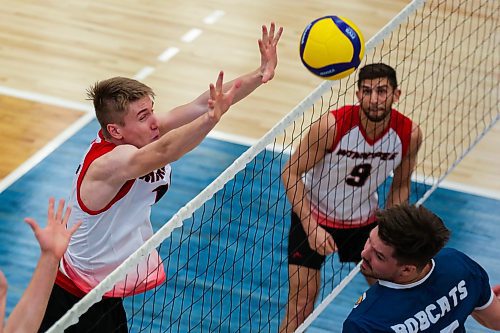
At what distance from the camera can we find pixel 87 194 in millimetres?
6734

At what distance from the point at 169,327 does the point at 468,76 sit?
19.4 ft

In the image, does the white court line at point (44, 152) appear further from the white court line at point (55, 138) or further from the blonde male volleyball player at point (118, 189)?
the blonde male volleyball player at point (118, 189)

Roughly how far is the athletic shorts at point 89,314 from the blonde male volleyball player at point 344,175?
1.62 meters

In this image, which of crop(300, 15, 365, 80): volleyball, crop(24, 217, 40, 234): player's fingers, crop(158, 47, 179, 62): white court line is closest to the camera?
crop(24, 217, 40, 234): player's fingers

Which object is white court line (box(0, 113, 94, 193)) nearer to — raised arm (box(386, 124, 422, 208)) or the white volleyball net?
the white volleyball net

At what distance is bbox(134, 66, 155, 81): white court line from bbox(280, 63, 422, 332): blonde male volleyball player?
4.50 meters

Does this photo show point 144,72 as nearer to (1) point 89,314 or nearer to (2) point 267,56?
(2) point 267,56

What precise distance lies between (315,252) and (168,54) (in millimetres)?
5532

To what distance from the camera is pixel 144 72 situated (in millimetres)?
A: 12773

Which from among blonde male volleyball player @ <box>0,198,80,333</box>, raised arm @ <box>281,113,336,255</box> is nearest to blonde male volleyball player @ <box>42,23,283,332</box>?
raised arm @ <box>281,113,336,255</box>

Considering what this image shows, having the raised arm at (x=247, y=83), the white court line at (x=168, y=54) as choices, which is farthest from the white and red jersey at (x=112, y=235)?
the white court line at (x=168, y=54)

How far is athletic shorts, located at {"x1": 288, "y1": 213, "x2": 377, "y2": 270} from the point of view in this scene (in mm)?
8336

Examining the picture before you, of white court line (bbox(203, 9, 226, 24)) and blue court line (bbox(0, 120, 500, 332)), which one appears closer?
blue court line (bbox(0, 120, 500, 332))

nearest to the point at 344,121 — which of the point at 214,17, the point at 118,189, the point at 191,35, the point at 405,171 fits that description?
the point at 405,171
